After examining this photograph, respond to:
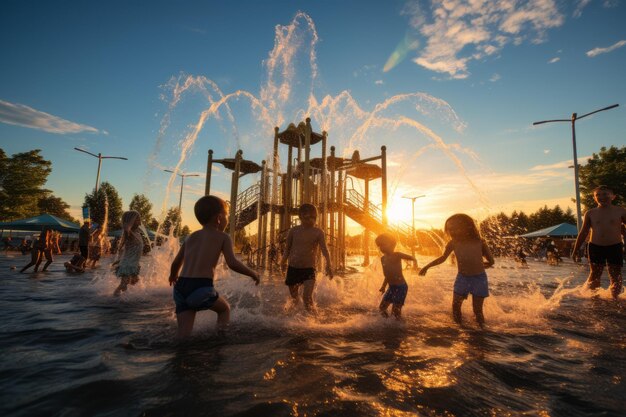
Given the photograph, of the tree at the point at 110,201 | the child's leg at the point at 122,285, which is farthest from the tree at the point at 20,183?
the child's leg at the point at 122,285

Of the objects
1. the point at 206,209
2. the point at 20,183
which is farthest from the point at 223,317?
the point at 20,183

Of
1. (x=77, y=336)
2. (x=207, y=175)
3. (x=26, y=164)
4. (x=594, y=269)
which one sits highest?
(x=26, y=164)

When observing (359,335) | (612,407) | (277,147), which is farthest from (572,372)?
(277,147)

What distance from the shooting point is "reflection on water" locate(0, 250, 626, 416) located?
78.4 inches

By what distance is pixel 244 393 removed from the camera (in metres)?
2.13

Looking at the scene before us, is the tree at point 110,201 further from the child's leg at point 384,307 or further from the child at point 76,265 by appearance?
the child's leg at point 384,307

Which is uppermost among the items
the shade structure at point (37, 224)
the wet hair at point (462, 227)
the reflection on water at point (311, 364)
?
the shade structure at point (37, 224)

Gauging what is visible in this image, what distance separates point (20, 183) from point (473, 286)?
160 feet

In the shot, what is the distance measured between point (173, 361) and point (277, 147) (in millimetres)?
13046

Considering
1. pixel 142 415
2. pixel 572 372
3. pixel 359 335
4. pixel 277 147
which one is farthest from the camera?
pixel 277 147

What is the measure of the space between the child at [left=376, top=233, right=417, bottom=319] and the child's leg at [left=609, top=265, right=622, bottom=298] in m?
4.41

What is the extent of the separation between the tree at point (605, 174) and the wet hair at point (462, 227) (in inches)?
1490

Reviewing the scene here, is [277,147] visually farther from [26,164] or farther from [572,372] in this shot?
[26,164]

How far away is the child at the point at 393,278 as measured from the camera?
4711 mm
